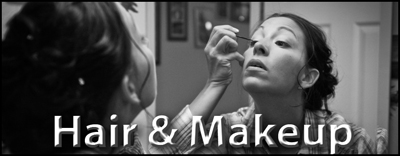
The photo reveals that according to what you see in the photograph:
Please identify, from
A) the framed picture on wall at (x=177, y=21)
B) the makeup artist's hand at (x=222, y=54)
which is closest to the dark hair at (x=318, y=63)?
the makeup artist's hand at (x=222, y=54)

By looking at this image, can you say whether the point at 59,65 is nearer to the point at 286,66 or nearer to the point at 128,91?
the point at 128,91

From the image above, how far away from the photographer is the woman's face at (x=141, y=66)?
76 centimetres

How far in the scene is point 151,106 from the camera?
835 mm

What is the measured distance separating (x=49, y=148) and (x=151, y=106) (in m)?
0.20

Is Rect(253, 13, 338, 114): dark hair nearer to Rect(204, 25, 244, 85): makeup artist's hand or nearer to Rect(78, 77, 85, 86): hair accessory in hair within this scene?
Rect(204, 25, 244, 85): makeup artist's hand

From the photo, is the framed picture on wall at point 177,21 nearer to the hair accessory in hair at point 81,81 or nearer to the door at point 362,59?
the door at point 362,59

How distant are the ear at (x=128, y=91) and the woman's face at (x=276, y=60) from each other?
20 centimetres

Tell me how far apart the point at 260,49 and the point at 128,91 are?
0.25m

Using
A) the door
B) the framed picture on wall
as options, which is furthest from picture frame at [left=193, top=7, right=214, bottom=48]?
the door

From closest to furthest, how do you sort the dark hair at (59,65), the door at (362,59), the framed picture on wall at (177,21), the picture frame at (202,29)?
the dark hair at (59,65) → the door at (362,59) → the picture frame at (202,29) → the framed picture on wall at (177,21)

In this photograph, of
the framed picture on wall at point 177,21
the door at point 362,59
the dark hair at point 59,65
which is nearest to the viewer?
the dark hair at point 59,65

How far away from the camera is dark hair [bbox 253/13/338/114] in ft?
2.60

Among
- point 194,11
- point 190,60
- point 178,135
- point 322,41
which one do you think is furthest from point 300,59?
point 194,11

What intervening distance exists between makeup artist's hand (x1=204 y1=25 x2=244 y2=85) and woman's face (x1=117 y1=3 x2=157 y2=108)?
0.37 ft
